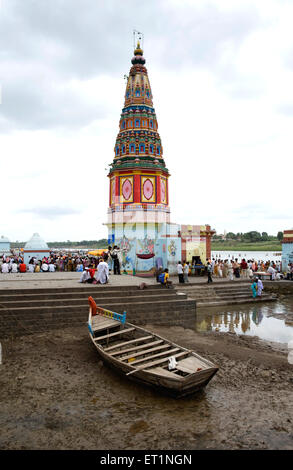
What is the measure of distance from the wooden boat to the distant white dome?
20010mm

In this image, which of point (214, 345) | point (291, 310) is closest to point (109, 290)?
point (214, 345)

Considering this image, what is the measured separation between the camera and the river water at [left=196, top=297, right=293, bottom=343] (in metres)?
12.6

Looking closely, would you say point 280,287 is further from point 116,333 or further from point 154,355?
point 154,355

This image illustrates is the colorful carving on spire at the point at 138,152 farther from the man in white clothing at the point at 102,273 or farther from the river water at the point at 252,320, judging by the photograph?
the man in white clothing at the point at 102,273

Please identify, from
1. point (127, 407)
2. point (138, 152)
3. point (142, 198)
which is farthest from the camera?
point (138, 152)

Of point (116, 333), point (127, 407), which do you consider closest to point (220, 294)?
point (116, 333)

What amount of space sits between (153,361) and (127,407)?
1.29m

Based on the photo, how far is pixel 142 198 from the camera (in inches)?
1048

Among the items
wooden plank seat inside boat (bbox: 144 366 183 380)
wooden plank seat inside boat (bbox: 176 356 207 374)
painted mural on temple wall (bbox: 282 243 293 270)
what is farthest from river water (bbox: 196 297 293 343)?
painted mural on temple wall (bbox: 282 243 293 270)

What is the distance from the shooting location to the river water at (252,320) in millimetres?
12625

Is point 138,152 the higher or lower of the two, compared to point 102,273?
higher

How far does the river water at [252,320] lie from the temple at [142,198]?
8.63 metres

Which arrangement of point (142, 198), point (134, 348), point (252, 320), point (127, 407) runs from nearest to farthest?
point (127, 407) < point (134, 348) < point (252, 320) < point (142, 198)

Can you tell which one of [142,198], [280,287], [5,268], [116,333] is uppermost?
[142,198]
